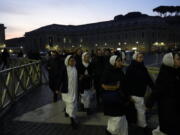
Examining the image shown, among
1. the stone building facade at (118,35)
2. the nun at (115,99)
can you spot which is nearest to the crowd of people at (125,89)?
the nun at (115,99)

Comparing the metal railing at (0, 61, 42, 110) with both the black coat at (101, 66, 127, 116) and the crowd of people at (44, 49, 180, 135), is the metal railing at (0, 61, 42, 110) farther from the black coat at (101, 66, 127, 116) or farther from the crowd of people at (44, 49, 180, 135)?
the black coat at (101, 66, 127, 116)

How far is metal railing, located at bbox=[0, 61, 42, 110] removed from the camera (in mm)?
9359

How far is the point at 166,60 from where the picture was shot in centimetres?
467

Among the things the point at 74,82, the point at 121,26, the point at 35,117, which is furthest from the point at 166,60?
the point at 121,26

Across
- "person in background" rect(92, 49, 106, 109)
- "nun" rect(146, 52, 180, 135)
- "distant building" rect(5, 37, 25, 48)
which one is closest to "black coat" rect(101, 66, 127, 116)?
"nun" rect(146, 52, 180, 135)

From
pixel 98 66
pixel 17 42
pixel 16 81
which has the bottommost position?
pixel 16 81

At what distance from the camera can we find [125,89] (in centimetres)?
614

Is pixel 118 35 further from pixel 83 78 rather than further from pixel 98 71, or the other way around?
pixel 83 78

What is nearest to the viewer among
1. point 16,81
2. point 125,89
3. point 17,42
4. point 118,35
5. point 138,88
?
point 125,89

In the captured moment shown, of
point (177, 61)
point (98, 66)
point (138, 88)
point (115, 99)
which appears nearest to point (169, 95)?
point (177, 61)

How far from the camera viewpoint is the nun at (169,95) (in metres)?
4.51

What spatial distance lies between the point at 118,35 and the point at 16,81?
333 feet

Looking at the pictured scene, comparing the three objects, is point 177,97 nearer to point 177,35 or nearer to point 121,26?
point 121,26

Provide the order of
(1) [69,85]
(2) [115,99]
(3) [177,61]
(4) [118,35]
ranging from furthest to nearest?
(4) [118,35] < (1) [69,85] < (2) [115,99] < (3) [177,61]
